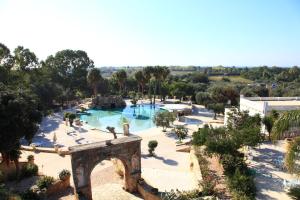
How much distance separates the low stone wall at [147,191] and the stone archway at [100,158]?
0.44 m

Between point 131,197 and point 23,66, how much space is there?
3589cm

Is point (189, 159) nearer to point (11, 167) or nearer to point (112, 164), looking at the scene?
point (112, 164)

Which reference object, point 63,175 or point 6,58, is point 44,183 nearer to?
point 63,175

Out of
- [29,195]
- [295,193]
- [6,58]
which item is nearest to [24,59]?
[6,58]

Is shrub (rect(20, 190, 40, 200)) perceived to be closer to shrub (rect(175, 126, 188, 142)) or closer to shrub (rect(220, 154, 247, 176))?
shrub (rect(220, 154, 247, 176))

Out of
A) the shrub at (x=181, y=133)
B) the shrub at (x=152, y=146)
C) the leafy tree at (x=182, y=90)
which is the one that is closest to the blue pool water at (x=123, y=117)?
the leafy tree at (x=182, y=90)

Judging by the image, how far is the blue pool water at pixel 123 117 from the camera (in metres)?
38.4

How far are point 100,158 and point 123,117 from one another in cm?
2837

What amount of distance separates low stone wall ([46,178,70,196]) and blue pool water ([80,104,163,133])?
1716 centimetres

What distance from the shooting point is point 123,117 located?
144ft

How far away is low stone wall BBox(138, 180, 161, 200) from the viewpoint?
50.4 ft

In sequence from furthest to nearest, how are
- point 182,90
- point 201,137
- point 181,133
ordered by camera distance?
point 182,90, point 181,133, point 201,137

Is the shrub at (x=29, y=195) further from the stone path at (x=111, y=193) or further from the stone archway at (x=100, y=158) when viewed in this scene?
the stone path at (x=111, y=193)

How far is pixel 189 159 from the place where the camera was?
75.3ft
